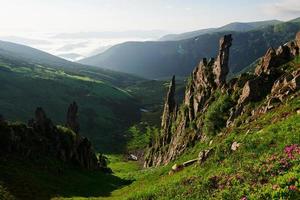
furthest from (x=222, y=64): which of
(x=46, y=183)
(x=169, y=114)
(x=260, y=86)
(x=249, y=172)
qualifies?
(x=249, y=172)

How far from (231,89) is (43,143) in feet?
125

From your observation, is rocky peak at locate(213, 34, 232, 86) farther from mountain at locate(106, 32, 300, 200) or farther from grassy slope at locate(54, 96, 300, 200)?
grassy slope at locate(54, 96, 300, 200)

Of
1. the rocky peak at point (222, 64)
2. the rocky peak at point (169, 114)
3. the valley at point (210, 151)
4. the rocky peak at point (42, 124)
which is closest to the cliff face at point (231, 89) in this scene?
the rocky peak at point (222, 64)

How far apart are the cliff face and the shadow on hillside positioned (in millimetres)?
23457

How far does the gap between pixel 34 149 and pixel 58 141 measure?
1126cm

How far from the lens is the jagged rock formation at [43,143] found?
215 feet

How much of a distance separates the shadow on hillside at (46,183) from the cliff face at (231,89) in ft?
77.0

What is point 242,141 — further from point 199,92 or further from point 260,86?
point 199,92

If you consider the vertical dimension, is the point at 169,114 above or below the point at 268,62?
below

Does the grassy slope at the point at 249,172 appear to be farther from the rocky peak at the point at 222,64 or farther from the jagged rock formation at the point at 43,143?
the rocky peak at the point at 222,64

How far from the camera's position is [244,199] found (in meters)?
23.0

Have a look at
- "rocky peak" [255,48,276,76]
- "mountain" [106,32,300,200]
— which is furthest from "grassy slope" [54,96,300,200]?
"rocky peak" [255,48,276,76]

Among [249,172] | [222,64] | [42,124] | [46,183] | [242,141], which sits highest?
[222,64]

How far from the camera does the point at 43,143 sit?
→ 7550 cm
